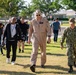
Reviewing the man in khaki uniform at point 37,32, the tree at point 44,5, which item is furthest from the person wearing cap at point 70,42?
the tree at point 44,5

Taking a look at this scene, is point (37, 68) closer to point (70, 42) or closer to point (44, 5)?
point (70, 42)

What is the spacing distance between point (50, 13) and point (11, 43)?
328 feet

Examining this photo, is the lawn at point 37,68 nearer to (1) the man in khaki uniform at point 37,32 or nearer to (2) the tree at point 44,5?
(1) the man in khaki uniform at point 37,32

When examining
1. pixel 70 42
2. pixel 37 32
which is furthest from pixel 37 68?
pixel 70 42

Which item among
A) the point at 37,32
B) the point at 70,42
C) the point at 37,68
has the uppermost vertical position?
the point at 37,32

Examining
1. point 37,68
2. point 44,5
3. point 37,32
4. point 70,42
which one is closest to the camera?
point 70,42

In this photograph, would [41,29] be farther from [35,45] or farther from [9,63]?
[9,63]

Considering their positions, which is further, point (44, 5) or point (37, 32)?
point (44, 5)

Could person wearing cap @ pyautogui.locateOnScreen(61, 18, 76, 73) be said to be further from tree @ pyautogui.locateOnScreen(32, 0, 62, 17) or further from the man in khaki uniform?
tree @ pyautogui.locateOnScreen(32, 0, 62, 17)

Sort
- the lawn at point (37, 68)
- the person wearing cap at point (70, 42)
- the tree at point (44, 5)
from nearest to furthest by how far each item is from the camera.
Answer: the person wearing cap at point (70, 42) → the lawn at point (37, 68) → the tree at point (44, 5)

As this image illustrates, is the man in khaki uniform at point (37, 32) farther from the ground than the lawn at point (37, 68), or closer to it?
farther from the ground

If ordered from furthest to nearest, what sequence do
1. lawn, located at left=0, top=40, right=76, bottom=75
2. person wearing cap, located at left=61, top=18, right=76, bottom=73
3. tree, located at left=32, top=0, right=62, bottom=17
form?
1. tree, located at left=32, top=0, right=62, bottom=17
2. lawn, located at left=0, top=40, right=76, bottom=75
3. person wearing cap, located at left=61, top=18, right=76, bottom=73

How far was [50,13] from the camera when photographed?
11144 cm

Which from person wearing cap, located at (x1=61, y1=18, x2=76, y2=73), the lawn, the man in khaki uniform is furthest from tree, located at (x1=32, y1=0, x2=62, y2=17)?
person wearing cap, located at (x1=61, y1=18, x2=76, y2=73)
